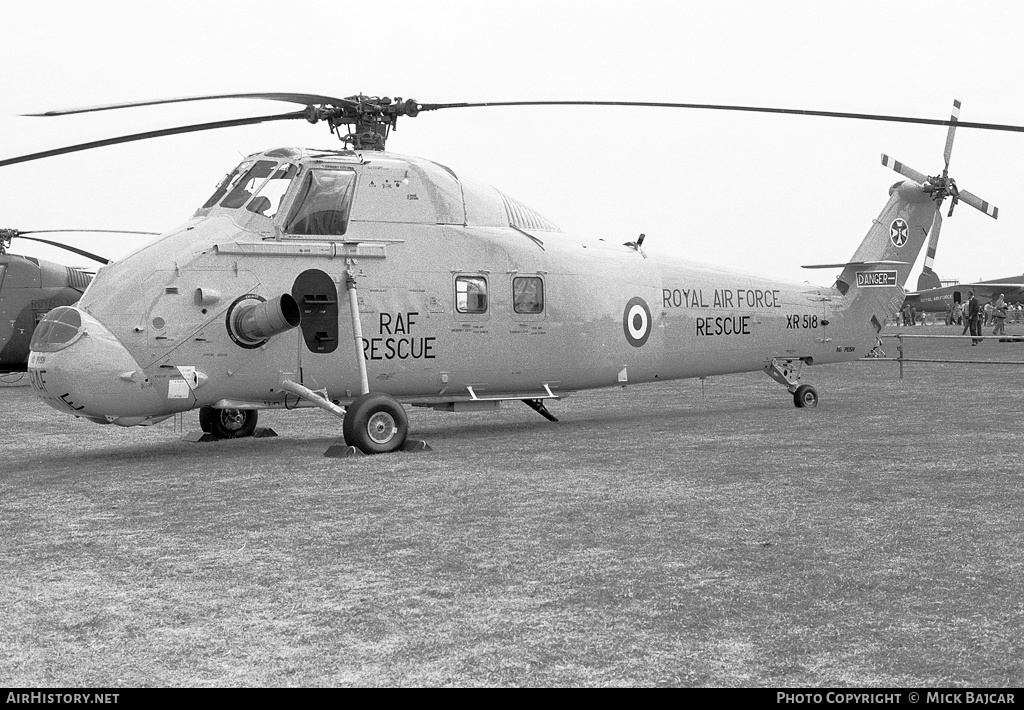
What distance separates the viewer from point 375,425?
12.9 m

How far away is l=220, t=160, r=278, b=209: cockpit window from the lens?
13992mm

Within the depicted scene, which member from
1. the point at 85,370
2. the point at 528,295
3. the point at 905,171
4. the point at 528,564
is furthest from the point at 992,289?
the point at 528,564

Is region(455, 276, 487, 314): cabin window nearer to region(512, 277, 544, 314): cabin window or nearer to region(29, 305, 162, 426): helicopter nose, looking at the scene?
region(512, 277, 544, 314): cabin window

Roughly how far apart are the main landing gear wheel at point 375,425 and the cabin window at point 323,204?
2316 mm

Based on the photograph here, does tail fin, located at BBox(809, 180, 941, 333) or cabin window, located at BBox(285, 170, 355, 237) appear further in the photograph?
tail fin, located at BBox(809, 180, 941, 333)

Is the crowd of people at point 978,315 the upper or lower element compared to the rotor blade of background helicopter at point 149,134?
lower

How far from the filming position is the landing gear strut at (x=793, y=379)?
61.3 feet

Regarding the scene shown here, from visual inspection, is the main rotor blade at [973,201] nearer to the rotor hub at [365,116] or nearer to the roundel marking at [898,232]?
the roundel marking at [898,232]

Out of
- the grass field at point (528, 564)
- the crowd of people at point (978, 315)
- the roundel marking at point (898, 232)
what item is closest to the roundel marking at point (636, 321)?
the grass field at point (528, 564)

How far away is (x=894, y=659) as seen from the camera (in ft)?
15.8

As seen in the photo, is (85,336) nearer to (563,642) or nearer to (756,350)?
(563,642)

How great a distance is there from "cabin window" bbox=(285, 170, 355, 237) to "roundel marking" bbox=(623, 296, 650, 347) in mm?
4630

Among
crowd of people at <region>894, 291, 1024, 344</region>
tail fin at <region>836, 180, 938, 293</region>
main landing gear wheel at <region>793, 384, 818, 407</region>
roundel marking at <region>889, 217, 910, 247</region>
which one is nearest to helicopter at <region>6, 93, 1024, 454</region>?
main landing gear wheel at <region>793, 384, 818, 407</region>
